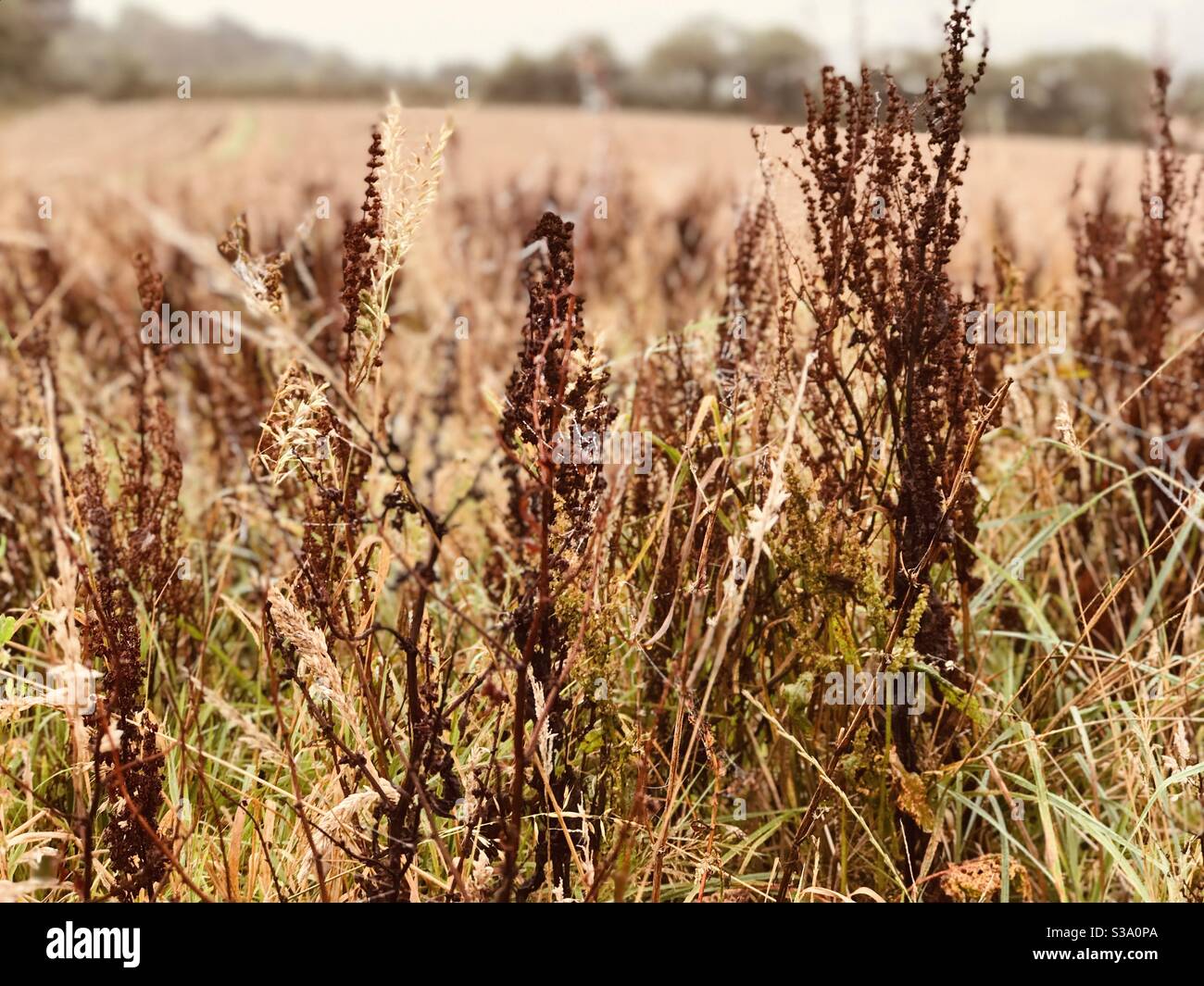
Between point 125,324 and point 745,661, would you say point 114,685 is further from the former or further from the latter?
point 125,324

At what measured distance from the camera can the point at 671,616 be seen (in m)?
1.58

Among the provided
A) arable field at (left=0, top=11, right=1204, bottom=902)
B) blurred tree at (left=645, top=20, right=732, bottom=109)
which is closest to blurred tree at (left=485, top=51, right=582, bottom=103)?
blurred tree at (left=645, top=20, right=732, bottom=109)

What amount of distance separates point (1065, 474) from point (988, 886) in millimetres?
1206

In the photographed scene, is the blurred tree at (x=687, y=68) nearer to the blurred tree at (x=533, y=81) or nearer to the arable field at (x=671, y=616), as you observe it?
the blurred tree at (x=533, y=81)

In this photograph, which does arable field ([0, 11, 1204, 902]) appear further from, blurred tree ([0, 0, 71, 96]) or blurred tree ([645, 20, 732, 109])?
blurred tree ([0, 0, 71, 96])

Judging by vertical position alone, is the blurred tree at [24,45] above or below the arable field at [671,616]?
above

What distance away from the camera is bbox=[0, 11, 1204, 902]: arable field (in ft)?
4.70

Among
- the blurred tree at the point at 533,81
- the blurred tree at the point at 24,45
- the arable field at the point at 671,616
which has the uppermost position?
the blurred tree at the point at 24,45

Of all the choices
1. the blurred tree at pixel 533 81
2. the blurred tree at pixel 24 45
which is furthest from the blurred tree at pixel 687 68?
the blurred tree at pixel 24 45

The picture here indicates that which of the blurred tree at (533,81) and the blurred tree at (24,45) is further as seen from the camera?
the blurred tree at (24,45)

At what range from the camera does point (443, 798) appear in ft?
5.08

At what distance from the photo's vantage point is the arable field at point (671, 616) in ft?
4.70


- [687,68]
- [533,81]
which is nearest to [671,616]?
[533,81]
